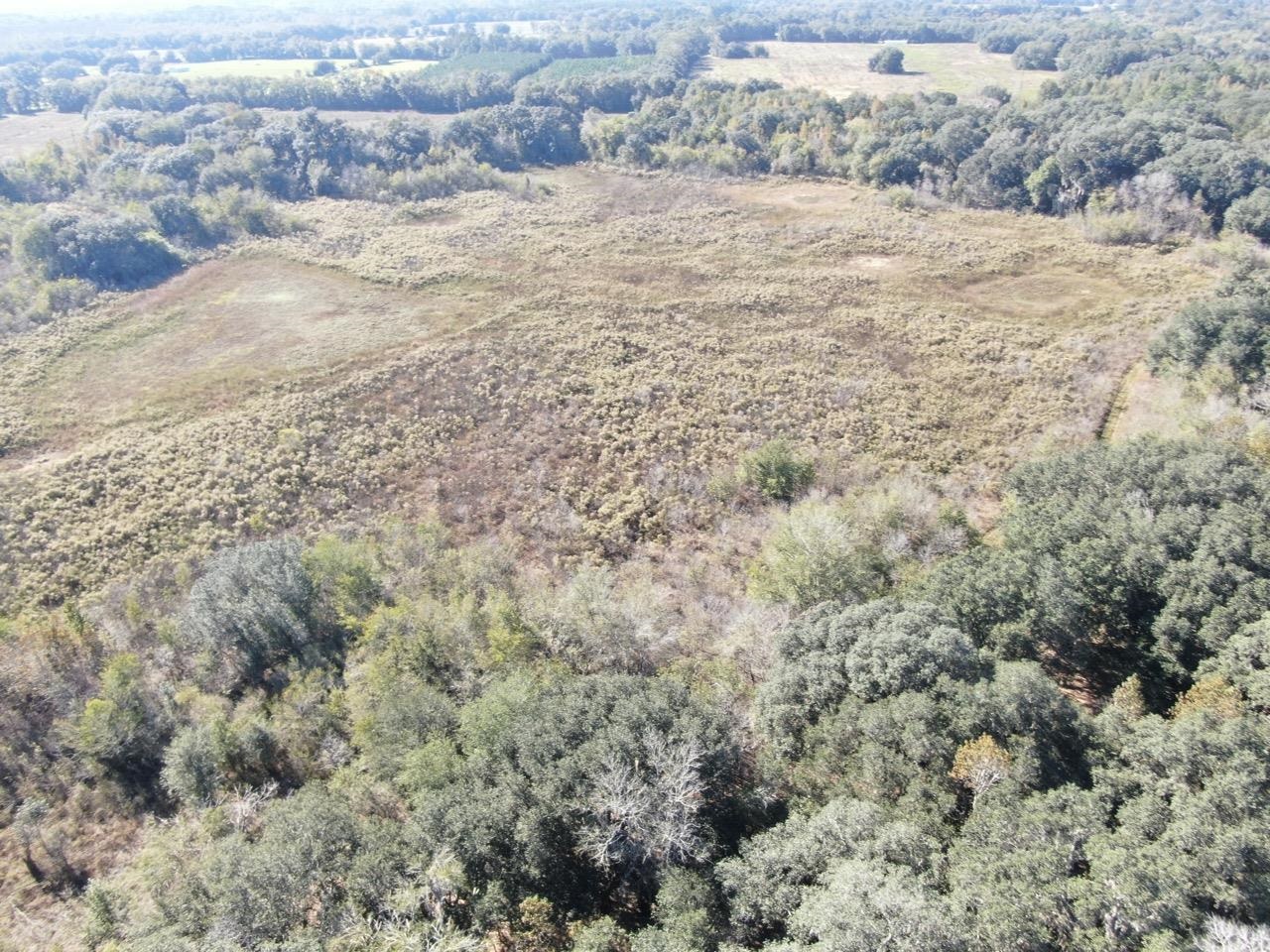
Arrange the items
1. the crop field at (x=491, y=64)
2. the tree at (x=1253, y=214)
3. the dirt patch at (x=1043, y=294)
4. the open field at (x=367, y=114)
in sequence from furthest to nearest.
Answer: the crop field at (x=491, y=64) < the open field at (x=367, y=114) < the tree at (x=1253, y=214) < the dirt patch at (x=1043, y=294)

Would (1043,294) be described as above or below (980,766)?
above

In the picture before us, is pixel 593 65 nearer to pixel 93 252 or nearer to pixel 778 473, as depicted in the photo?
pixel 93 252

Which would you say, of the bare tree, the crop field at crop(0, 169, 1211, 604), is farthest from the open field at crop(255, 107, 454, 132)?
the bare tree

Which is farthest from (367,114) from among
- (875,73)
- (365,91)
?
(875,73)

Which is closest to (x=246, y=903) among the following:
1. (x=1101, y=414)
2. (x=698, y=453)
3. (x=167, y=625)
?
(x=167, y=625)

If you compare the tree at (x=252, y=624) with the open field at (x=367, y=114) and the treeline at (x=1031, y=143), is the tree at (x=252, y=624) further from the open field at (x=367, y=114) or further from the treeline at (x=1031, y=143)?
the open field at (x=367, y=114)

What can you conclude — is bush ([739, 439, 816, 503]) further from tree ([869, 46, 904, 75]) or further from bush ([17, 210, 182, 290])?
tree ([869, 46, 904, 75])

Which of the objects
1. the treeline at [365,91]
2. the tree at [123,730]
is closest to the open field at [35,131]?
the treeline at [365,91]

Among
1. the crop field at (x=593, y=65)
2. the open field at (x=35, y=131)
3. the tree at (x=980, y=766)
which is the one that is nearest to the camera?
the tree at (x=980, y=766)
